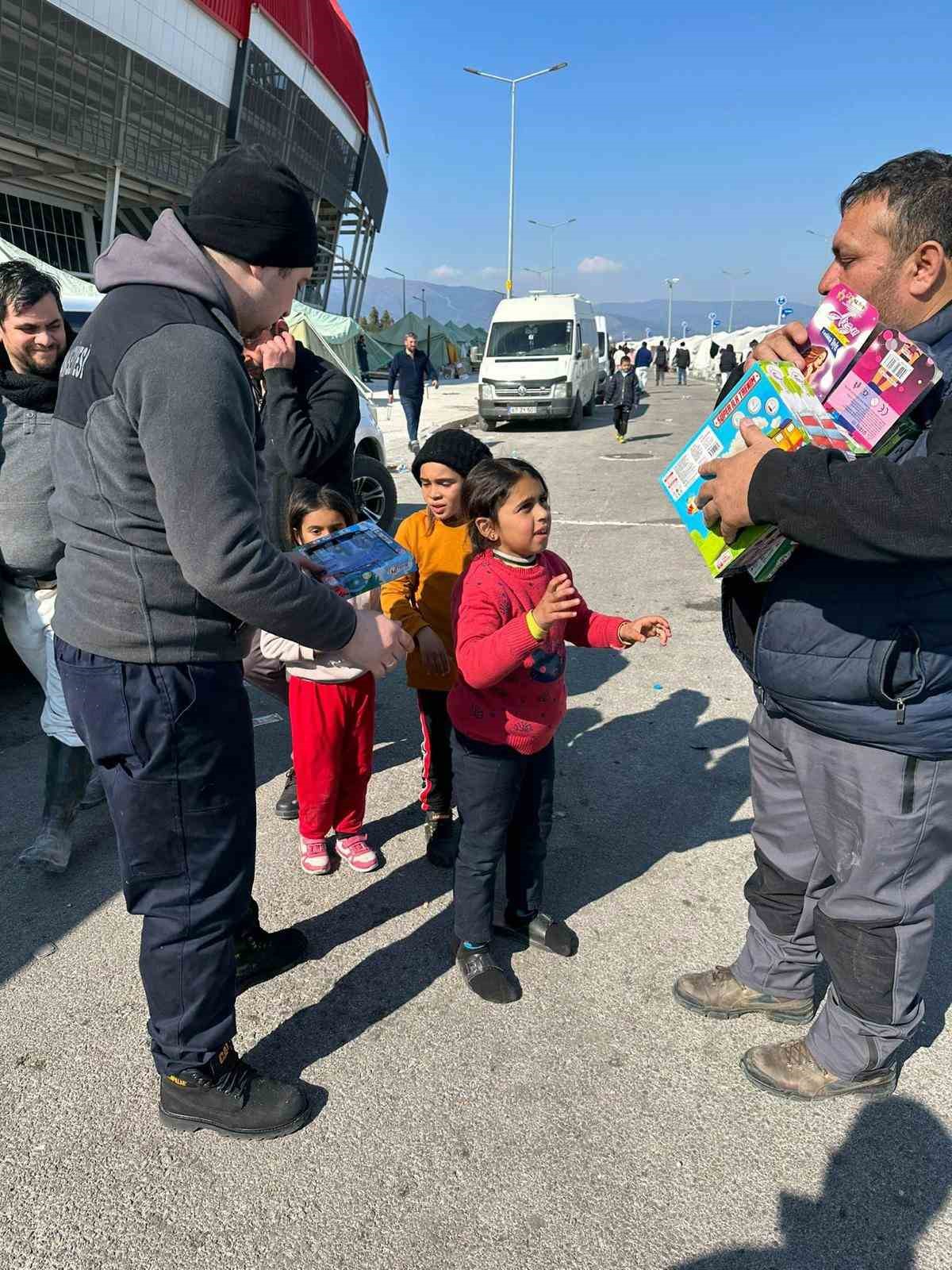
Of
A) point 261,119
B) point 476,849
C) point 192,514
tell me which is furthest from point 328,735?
point 261,119

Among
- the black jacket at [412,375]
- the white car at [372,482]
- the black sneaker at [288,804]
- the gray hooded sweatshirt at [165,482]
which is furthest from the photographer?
the black jacket at [412,375]

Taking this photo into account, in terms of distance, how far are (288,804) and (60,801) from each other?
894mm

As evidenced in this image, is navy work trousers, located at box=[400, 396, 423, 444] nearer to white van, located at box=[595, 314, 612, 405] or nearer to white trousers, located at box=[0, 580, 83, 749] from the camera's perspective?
white van, located at box=[595, 314, 612, 405]

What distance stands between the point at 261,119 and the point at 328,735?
3730 cm

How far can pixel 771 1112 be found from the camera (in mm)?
2174

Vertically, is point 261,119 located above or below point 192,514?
above

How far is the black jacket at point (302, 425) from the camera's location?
321 centimetres

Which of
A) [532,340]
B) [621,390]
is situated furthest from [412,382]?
[532,340]

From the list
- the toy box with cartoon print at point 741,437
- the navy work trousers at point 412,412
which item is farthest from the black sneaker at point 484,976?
the navy work trousers at point 412,412

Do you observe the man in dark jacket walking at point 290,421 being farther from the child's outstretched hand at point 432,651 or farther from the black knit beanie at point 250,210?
the black knit beanie at point 250,210

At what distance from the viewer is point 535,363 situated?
18.0m

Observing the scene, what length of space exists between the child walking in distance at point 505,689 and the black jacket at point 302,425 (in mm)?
933

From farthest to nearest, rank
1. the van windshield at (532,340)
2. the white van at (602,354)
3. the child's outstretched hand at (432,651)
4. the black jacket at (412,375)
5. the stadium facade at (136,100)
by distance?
the white van at (602,354) → the stadium facade at (136,100) → the van windshield at (532,340) → the black jacket at (412,375) → the child's outstretched hand at (432,651)

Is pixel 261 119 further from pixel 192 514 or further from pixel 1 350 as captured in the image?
pixel 192 514
